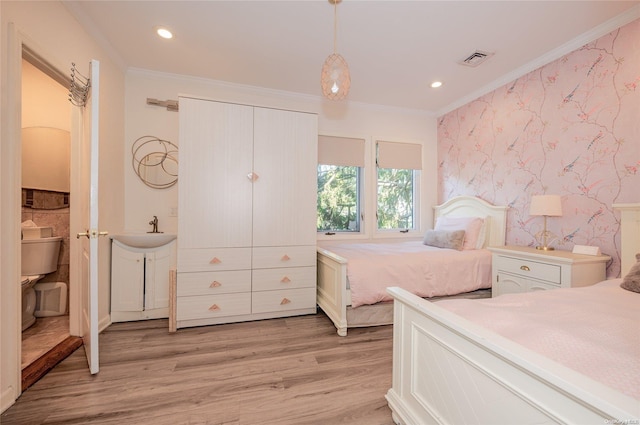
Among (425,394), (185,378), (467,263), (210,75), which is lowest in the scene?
(185,378)

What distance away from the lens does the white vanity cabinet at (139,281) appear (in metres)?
2.55

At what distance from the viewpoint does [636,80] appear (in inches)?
80.3

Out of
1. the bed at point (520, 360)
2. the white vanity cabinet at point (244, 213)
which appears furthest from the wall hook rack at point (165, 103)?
the bed at point (520, 360)

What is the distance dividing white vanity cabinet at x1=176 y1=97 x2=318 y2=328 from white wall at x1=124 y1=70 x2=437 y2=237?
57 centimetres

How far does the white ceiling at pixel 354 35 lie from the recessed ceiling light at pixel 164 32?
5 centimetres

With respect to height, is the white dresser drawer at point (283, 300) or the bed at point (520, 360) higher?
the bed at point (520, 360)

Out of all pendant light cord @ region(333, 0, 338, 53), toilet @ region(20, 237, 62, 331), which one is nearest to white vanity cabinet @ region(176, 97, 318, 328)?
pendant light cord @ region(333, 0, 338, 53)

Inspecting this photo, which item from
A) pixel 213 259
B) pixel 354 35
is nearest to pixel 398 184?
pixel 354 35

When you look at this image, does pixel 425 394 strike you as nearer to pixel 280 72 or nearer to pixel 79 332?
pixel 79 332

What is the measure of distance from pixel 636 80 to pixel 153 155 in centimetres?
451

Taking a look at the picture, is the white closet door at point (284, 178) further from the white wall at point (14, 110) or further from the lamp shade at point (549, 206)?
the lamp shade at point (549, 206)

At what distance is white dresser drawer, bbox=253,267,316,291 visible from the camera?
2638 mm

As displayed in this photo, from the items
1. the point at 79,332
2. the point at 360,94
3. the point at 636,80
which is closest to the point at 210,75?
the point at 360,94

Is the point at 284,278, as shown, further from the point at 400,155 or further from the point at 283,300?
the point at 400,155
